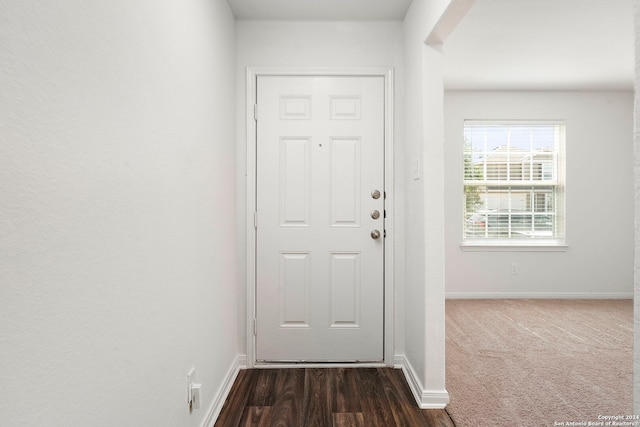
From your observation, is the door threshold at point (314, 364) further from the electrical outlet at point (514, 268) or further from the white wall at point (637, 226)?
the electrical outlet at point (514, 268)

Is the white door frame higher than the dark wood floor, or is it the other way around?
the white door frame

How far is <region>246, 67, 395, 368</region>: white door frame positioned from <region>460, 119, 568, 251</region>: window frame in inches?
89.7

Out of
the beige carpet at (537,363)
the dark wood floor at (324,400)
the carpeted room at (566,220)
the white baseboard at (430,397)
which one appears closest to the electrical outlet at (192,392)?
the dark wood floor at (324,400)

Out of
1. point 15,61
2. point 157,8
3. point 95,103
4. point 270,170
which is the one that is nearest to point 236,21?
point 270,170

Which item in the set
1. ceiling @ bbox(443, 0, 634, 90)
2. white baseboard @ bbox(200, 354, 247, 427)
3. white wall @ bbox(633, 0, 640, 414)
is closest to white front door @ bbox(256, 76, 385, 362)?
white baseboard @ bbox(200, 354, 247, 427)

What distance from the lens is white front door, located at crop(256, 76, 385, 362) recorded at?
2604 mm

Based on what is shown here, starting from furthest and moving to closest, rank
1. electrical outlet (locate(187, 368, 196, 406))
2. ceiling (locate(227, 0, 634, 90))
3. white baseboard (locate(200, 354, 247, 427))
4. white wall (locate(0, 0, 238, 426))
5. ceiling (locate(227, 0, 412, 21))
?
ceiling (locate(227, 0, 634, 90)) < ceiling (locate(227, 0, 412, 21)) < white baseboard (locate(200, 354, 247, 427)) < electrical outlet (locate(187, 368, 196, 406)) < white wall (locate(0, 0, 238, 426))

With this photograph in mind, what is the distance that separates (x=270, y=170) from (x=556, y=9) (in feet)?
7.69

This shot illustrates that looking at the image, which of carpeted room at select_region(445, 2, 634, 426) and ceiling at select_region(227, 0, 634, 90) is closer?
ceiling at select_region(227, 0, 634, 90)

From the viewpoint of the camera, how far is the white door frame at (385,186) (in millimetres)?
2586

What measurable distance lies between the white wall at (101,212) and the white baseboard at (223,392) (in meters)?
0.13

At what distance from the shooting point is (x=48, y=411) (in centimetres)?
79

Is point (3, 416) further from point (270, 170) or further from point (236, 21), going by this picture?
point (236, 21)

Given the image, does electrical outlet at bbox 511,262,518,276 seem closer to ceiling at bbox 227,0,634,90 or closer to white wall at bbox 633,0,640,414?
ceiling at bbox 227,0,634,90
